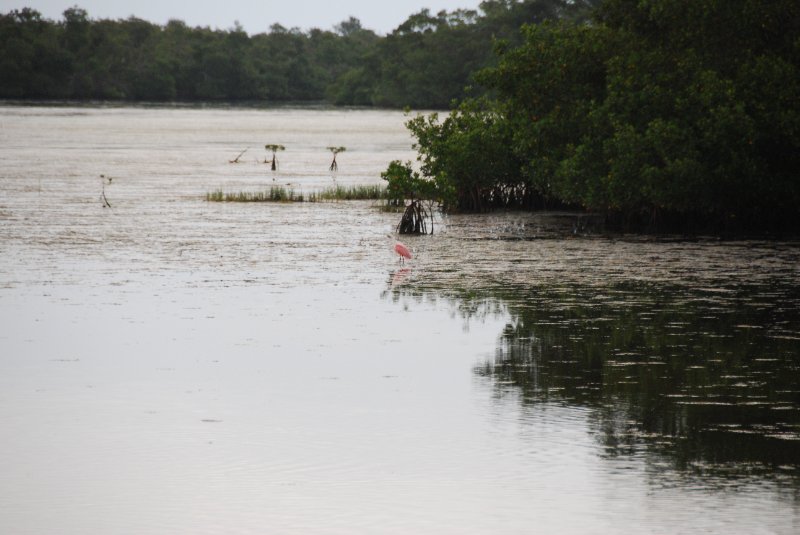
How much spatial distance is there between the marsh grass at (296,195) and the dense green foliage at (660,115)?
4.52 meters

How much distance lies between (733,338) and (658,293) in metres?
2.89

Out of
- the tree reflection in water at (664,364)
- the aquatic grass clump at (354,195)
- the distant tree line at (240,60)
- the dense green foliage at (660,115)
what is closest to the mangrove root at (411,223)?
the dense green foliage at (660,115)

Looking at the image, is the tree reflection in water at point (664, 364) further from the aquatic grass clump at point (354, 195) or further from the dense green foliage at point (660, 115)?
the aquatic grass clump at point (354, 195)

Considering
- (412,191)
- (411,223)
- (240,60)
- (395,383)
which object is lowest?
(395,383)

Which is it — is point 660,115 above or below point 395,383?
above

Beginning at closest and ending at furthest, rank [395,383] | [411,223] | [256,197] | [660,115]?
[395,383] < [411,223] < [660,115] < [256,197]

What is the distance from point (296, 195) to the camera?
30.7 meters

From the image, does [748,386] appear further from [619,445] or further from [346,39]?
[346,39]

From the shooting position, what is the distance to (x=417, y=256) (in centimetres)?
1878

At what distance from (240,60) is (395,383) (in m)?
151

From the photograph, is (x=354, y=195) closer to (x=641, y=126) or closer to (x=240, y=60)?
(x=641, y=126)

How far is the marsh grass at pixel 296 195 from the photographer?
29058 mm

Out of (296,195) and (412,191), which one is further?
(296,195)

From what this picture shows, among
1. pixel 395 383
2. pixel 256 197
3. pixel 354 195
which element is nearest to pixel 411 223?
pixel 256 197
